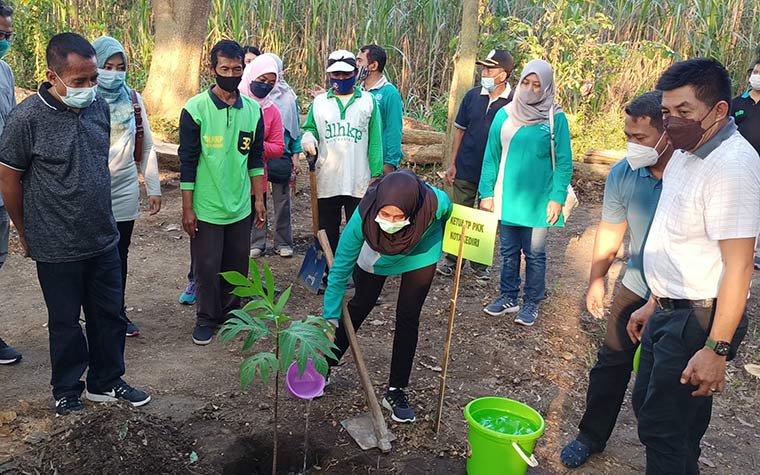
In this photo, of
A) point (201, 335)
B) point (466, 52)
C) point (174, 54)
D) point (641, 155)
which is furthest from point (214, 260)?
point (174, 54)

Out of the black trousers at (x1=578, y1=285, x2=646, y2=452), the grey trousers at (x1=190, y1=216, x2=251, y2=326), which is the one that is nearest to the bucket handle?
the black trousers at (x1=578, y1=285, x2=646, y2=452)

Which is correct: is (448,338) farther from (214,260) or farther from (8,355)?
(8,355)

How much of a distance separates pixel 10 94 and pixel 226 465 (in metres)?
2.43

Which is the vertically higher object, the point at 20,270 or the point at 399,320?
the point at 399,320

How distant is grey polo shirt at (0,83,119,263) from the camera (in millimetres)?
2914

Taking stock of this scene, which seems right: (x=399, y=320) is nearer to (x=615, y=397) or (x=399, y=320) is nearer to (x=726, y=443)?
(x=615, y=397)

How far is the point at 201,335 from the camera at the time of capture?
14.1 ft

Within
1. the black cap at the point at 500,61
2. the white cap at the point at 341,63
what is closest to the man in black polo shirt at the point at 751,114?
the black cap at the point at 500,61

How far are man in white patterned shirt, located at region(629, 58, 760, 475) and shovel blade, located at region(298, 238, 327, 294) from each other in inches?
75.7

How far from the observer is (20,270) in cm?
534

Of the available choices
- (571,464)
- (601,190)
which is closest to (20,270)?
(571,464)

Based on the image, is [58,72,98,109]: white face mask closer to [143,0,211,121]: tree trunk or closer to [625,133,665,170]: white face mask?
[625,133,665,170]: white face mask

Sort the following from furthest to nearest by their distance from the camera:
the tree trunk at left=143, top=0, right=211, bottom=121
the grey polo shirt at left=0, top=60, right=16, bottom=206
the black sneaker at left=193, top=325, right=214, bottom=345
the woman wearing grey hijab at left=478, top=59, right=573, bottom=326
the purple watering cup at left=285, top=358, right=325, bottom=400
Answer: the tree trunk at left=143, top=0, right=211, bottom=121 → the woman wearing grey hijab at left=478, top=59, right=573, bottom=326 → the black sneaker at left=193, top=325, right=214, bottom=345 → the grey polo shirt at left=0, top=60, right=16, bottom=206 → the purple watering cup at left=285, top=358, right=325, bottom=400

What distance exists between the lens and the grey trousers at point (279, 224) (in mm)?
5695
